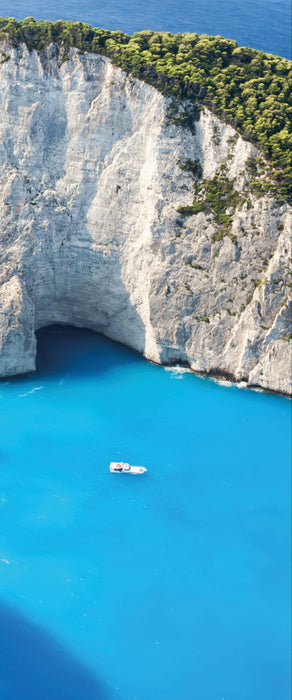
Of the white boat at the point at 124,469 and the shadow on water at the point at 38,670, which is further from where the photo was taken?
the white boat at the point at 124,469

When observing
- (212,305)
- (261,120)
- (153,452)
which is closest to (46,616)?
(153,452)

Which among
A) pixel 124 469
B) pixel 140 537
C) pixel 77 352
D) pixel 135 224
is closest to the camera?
pixel 140 537

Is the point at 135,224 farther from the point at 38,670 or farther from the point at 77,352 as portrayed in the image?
the point at 38,670

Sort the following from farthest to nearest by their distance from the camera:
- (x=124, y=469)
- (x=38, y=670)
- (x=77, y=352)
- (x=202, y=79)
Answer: (x=77, y=352) < (x=202, y=79) < (x=124, y=469) < (x=38, y=670)

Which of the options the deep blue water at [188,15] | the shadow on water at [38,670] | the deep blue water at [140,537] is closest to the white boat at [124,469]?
the deep blue water at [140,537]

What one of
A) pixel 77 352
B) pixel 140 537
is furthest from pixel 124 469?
pixel 77 352

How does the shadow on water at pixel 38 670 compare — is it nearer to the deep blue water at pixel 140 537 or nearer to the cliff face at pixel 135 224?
the deep blue water at pixel 140 537
